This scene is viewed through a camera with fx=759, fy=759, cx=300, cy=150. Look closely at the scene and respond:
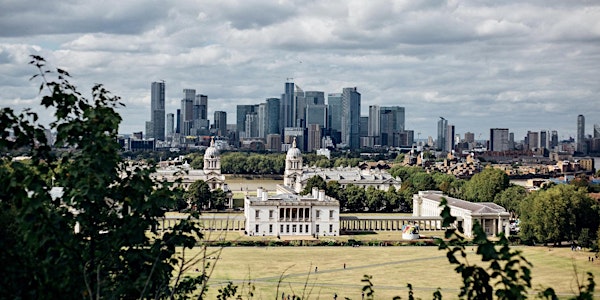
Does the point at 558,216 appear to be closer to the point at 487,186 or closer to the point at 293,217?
the point at 293,217

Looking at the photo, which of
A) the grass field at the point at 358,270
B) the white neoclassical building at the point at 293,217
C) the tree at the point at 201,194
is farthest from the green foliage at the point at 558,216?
the tree at the point at 201,194

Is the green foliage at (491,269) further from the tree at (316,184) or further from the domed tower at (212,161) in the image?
the domed tower at (212,161)

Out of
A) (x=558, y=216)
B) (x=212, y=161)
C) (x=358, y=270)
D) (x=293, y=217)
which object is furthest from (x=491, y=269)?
(x=212, y=161)

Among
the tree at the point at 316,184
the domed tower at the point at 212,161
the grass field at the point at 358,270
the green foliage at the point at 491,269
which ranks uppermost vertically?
the green foliage at the point at 491,269

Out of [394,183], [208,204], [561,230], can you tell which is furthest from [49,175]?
[394,183]

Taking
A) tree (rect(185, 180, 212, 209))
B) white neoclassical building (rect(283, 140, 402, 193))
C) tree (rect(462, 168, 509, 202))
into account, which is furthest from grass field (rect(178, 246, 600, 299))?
white neoclassical building (rect(283, 140, 402, 193))

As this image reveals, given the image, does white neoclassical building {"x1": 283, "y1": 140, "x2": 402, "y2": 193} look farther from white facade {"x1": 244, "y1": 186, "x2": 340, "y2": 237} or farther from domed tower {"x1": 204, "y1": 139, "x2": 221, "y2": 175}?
white facade {"x1": 244, "y1": 186, "x2": 340, "y2": 237}

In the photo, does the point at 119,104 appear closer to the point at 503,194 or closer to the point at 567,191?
the point at 567,191
